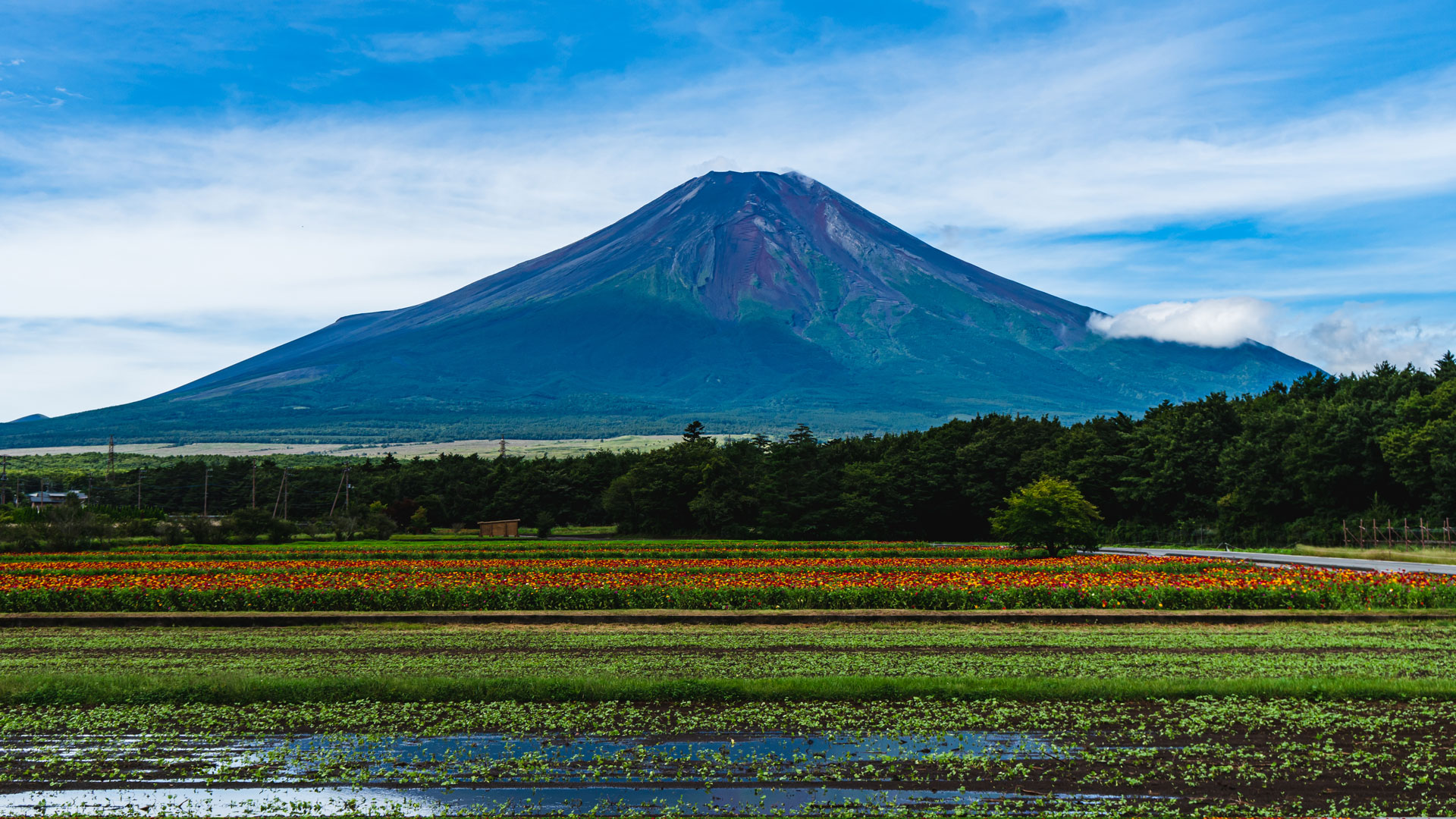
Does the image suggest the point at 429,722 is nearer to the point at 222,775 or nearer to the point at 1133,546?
the point at 222,775

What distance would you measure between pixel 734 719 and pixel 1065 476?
45.6m

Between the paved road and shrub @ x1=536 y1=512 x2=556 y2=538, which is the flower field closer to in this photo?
the paved road

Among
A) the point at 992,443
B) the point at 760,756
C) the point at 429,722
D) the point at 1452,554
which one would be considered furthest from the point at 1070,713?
the point at 992,443

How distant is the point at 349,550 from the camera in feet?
124

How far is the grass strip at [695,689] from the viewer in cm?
1097

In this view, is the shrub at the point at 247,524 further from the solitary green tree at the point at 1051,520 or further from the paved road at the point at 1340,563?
the paved road at the point at 1340,563

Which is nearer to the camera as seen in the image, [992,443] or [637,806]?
[637,806]

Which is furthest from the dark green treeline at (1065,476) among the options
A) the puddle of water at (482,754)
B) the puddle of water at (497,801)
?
the puddle of water at (497,801)

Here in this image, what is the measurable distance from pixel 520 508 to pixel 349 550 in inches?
1025

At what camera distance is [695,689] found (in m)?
11.1

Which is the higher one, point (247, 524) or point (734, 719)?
point (734, 719)

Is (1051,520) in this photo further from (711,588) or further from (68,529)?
(68,529)

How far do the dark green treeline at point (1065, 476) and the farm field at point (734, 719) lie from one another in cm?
2628

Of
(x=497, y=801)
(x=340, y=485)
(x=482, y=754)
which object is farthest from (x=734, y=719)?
(x=340, y=485)
